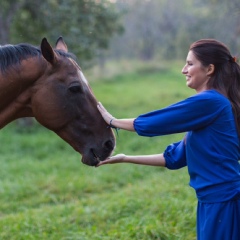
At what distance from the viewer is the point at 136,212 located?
4691 mm

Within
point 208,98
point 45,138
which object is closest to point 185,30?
point 45,138

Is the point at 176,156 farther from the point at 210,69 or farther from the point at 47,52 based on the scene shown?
the point at 47,52

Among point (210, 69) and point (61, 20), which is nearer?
point (210, 69)

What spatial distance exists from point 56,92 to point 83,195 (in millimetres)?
3466

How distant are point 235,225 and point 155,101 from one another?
13058 millimetres

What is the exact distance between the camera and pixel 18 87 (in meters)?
2.95

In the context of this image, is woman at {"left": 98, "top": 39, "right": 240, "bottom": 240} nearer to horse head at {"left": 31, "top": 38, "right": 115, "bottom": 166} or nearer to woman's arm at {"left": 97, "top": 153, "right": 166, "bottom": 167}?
woman's arm at {"left": 97, "top": 153, "right": 166, "bottom": 167}

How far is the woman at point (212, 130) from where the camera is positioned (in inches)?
88.3

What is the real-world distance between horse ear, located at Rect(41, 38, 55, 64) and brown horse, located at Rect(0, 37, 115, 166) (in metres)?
0.02

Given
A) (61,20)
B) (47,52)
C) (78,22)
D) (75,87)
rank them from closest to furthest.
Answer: (47,52) → (75,87) → (61,20) → (78,22)

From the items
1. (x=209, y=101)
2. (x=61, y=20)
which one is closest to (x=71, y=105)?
(x=209, y=101)

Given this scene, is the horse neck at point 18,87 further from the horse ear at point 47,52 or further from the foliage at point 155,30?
the foliage at point 155,30

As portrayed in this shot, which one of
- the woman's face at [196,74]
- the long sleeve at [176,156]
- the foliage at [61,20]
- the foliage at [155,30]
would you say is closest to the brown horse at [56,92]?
the long sleeve at [176,156]

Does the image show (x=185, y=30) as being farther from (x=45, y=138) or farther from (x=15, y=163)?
(x=15, y=163)
